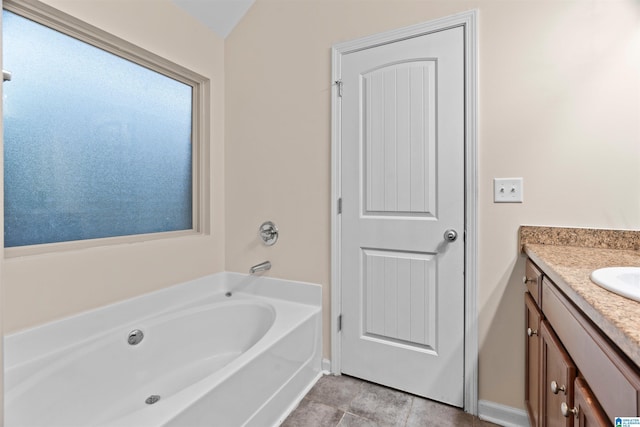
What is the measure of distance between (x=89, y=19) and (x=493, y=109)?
6.70 feet

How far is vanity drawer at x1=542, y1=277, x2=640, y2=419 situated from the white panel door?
27.5 inches

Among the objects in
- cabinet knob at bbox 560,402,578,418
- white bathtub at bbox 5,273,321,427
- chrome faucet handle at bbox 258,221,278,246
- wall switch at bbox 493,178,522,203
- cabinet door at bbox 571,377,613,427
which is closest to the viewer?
cabinet door at bbox 571,377,613,427

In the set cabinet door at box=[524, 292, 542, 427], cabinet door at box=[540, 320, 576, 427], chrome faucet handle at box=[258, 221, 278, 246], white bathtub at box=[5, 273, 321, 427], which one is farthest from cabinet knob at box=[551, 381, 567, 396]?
chrome faucet handle at box=[258, 221, 278, 246]

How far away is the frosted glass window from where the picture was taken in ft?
4.59

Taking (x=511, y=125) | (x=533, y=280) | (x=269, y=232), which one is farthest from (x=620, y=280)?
(x=269, y=232)

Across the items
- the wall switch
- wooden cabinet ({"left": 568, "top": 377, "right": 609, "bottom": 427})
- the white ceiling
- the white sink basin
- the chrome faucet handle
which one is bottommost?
wooden cabinet ({"left": 568, "top": 377, "right": 609, "bottom": 427})

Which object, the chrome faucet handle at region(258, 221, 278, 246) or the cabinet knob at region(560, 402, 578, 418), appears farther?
the chrome faucet handle at region(258, 221, 278, 246)

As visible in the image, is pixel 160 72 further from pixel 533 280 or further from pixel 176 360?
pixel 533 280

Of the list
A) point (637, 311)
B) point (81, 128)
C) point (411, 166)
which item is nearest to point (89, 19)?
point (81, 128)

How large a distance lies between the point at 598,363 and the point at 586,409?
0.44 ft

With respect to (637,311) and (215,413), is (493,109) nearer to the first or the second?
(637,311)

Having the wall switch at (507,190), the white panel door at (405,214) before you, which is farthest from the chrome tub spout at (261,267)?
the wall switch at (507,190)

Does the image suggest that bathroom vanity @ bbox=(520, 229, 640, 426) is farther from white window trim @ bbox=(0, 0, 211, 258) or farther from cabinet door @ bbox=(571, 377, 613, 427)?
white window trim @ bbox=(0, 0, 211, 258)

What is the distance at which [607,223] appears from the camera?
4.45ft
